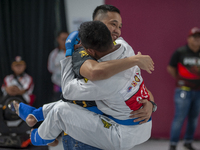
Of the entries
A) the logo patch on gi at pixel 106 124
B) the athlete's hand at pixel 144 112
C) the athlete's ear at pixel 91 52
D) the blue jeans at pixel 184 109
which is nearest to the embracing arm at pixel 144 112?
the athlete's hand at pixel 144 112

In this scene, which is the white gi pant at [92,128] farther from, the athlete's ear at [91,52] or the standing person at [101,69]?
the athlete's ear at [91,52]

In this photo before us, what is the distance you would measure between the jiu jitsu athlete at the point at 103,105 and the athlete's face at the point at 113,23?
0.23 meters

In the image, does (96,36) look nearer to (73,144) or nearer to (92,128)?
(92,128)

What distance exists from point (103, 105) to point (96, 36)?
39cm

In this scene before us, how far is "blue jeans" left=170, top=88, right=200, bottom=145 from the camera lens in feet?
10.8

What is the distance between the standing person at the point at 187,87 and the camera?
10.8 feet

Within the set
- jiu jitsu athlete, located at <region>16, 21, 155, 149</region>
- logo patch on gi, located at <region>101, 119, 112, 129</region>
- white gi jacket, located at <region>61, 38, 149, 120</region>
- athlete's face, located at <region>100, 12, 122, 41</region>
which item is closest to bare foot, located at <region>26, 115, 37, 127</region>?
jiu jitsu athlete, located at <region>16, 21, 155, 149</region>

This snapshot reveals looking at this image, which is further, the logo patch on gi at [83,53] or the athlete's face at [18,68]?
the athlete's face at [18,68]

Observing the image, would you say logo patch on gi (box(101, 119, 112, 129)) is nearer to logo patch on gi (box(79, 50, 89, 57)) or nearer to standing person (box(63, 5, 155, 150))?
standing person (box(63, 5, 155, 150))

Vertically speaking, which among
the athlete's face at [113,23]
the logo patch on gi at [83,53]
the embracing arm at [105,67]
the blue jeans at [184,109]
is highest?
the athlete's face at [113,23]

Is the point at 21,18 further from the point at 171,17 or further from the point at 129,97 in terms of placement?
the point at 129,97

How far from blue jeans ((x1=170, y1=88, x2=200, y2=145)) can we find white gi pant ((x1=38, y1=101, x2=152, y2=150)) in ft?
6.89

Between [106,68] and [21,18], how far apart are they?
3247 millimetres

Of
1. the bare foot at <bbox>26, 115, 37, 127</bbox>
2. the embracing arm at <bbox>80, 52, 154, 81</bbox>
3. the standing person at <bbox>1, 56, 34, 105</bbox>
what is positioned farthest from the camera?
the standing person at <bbox>1, 56, 34, 105</bbox>
